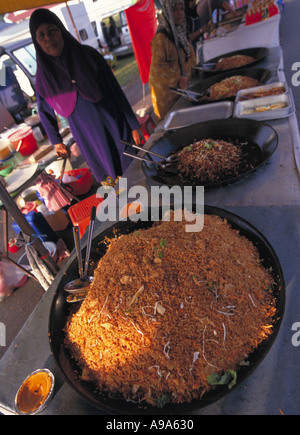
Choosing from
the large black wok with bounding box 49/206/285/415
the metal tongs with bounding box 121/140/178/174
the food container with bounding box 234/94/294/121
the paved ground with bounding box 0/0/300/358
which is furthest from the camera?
the paved ground with bounding box 0/0/300/358

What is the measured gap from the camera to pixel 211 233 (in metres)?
1.00

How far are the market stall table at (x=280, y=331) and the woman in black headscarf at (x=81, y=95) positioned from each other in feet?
3.12

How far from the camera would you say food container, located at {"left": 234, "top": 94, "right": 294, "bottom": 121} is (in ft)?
5.68

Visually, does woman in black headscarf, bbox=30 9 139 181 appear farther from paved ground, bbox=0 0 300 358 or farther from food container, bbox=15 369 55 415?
food container, bbox=15 369 55 415

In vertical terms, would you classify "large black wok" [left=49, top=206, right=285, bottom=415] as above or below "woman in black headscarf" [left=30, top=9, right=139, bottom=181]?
below

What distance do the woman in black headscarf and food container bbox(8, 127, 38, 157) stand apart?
257cm

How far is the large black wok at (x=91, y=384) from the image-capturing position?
0.66 m

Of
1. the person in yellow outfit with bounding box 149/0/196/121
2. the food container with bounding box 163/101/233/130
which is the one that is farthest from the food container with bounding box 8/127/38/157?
the food container with bounding box 163/101/233/130

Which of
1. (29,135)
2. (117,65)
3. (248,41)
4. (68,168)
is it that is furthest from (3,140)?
(117,65)

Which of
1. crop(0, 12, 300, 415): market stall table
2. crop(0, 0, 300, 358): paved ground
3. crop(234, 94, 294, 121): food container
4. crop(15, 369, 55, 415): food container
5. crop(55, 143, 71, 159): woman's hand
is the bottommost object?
crop(0, 0, 300, 358): paved ground

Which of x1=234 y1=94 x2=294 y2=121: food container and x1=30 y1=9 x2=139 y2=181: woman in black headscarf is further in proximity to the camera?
x1=30 y1=9 x2=139 y2=181: woman in black headscarf

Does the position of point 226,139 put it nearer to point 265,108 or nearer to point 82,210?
point 265,108

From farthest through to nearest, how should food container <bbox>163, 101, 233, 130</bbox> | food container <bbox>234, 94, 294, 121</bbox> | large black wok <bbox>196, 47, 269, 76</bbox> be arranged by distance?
1. large black wok <bbox>196, 47, 269, 76</bbox>
2. food container <bbox>163, 101, 233, 130</bbox>
3. food container <bbox>234, 94, 294, 121</bbox>

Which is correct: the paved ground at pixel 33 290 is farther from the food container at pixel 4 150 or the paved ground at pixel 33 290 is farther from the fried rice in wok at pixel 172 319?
the fried rice in wok at pixel 172 319
